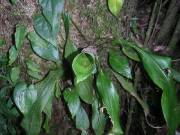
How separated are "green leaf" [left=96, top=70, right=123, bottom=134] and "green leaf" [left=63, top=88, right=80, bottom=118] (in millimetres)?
164

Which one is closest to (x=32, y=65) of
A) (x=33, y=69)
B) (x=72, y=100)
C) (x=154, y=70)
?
(x=33, y=69)

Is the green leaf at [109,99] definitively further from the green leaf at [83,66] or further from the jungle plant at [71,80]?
the green leaf at [83,66]

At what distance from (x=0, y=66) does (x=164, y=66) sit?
750 millimetres

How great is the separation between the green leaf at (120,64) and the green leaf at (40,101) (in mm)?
236

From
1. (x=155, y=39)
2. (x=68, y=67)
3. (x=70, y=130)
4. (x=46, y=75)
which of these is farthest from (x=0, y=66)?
(x=155, y=39)

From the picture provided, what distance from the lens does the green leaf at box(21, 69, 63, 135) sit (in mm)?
1286

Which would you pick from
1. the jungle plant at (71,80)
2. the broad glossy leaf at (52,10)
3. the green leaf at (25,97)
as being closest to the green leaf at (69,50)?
the jungle plant at (71,80)

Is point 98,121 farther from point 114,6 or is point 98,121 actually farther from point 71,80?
point 114,6

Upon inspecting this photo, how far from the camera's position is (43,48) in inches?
50.9

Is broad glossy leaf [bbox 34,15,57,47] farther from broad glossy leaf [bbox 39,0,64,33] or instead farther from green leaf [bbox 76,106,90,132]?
green leaf [bbox 76,106,90,132]

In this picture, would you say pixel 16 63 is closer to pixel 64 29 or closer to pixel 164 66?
pixel 64 29

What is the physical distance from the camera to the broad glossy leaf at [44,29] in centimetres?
124

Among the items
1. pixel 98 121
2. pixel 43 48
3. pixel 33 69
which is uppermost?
pixel 43 48

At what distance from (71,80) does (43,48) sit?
0.20 metres
